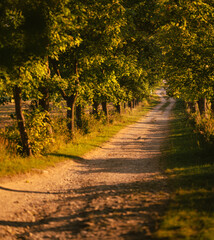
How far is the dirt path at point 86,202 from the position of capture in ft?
17.8

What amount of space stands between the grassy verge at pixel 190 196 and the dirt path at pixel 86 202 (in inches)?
13.4

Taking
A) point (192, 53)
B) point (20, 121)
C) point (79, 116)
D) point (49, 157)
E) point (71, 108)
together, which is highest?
point (192, 53)

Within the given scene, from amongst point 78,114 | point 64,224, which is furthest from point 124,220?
point 78,114

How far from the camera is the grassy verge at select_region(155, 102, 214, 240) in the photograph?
495 centimetres

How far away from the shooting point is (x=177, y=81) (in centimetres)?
1761

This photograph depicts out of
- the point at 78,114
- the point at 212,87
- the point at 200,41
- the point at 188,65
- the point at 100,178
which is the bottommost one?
the point at 100,178

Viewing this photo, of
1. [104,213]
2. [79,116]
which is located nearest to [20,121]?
[104,213]

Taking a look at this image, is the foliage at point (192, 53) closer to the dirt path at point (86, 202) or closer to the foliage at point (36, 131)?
the dirt path at point (86, 202)

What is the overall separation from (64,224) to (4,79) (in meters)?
6.51

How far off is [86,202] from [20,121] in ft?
18.8

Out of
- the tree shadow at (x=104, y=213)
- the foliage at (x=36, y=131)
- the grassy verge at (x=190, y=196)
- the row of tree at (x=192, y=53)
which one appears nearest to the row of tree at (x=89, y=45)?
the row of tree at (x=192, y=53)

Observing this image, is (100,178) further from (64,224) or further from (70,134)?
(70,134)

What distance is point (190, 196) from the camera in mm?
6734

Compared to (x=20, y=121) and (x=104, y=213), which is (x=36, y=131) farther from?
(x=104, y=213)
